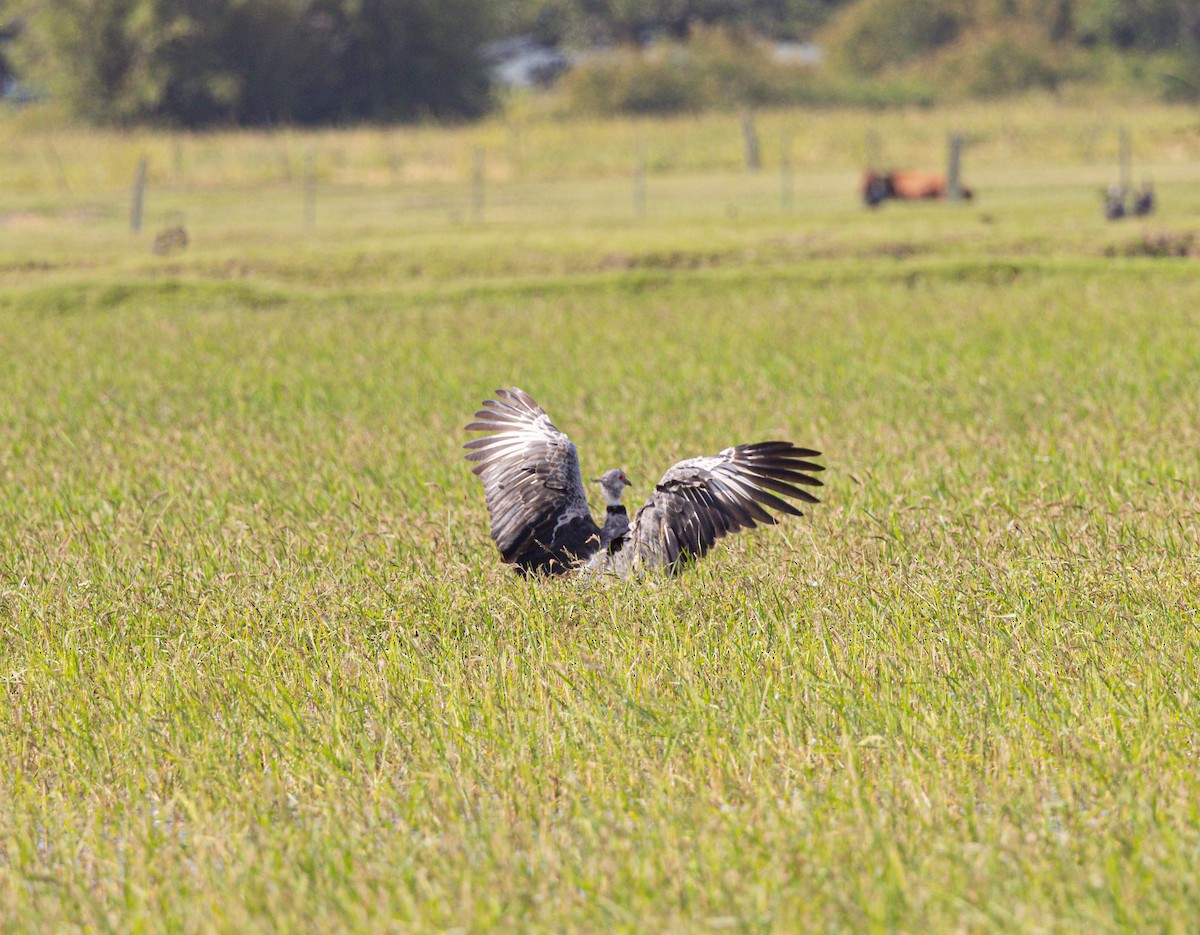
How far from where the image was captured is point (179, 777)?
4059 mm

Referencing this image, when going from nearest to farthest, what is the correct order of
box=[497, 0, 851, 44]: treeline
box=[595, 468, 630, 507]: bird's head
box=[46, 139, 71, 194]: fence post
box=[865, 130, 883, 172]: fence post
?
box=[595, 468, 630, 507]: bird's head → box=[46, 139, 71, 194]: fence post → box=[865, 130, 883, 172]: fence post → box=[497, 0, 851, 44]: treeline

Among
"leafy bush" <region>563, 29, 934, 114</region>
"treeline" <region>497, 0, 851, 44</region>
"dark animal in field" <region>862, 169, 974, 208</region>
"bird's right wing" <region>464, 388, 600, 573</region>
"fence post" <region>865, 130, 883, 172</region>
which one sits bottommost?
"bird's right wing" <region>464, 388, 600, 573</region>

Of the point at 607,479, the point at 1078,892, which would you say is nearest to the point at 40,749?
the point at 607,479

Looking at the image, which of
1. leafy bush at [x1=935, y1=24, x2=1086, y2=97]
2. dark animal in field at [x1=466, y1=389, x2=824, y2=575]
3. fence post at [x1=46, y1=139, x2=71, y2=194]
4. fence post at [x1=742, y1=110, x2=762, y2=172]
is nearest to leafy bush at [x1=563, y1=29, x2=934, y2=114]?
leafy bush at [x1=935, y1=24, x2=1086, y2=97]

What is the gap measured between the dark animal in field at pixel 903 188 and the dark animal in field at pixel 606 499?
21.2 metres

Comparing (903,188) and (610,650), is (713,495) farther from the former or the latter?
(903,188)

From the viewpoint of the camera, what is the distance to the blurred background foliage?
53.5 meters

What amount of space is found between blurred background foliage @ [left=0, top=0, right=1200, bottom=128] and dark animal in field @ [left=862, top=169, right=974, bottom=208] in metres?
27.4

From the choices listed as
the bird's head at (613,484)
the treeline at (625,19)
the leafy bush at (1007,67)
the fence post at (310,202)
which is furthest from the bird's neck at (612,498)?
the treeline at (625,19)

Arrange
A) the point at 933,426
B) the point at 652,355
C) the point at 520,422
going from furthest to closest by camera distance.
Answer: the point at 652,355, the point at 933,426, the point at 520,422

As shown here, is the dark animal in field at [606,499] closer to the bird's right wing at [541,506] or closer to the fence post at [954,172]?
the bird's right wing at [541,506]

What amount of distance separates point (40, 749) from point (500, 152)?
38301mm

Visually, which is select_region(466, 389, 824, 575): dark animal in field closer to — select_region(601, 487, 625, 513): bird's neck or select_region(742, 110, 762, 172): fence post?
select_region(601, 487, 625, 513): bird's neck

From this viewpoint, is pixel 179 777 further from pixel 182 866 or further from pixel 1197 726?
pixel 1197 726
